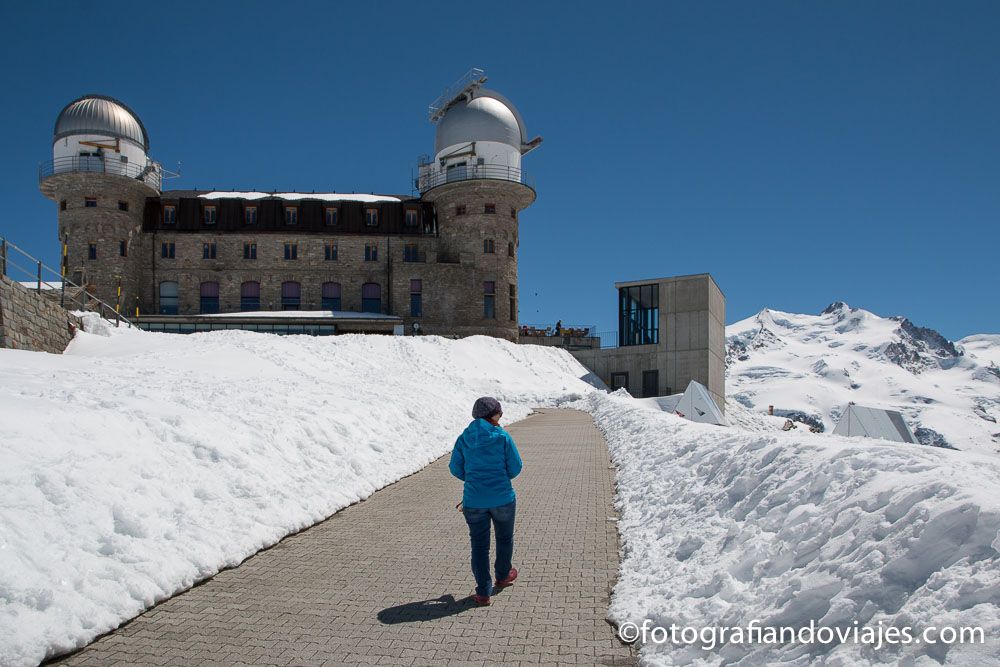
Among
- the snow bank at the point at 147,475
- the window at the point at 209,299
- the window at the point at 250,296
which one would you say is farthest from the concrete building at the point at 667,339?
the snow bank at the point at 147,475

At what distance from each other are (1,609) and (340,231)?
54.1 meters

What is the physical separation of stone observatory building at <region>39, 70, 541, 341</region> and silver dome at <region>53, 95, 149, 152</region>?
10cm

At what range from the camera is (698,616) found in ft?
15.7

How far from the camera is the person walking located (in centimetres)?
610

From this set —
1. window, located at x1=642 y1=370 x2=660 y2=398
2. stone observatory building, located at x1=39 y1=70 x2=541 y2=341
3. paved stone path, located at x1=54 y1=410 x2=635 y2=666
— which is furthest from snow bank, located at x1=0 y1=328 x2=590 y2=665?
stone observatory building, located at x1=39 y1=70 x2=541 y2=341

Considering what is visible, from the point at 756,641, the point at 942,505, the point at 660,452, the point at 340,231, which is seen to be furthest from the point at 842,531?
the point at 340,231

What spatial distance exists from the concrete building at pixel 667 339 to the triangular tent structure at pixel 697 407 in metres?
18.1

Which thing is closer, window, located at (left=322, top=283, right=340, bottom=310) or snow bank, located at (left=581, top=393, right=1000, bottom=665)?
snow bank, located at (left=581, top=393, right=1000, bottom=665)

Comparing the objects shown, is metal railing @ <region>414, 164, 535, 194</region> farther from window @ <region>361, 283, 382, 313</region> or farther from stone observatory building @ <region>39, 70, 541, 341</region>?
window @ <region>361, 283, 382, 313</region>

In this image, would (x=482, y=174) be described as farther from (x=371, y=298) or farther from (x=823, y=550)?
(x=823, y=550)

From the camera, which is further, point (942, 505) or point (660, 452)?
point (660, 452)

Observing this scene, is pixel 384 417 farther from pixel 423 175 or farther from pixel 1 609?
pixel 423 175

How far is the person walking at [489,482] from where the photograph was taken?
6.10m

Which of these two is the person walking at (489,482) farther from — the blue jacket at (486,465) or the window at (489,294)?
the window at (489,294)
